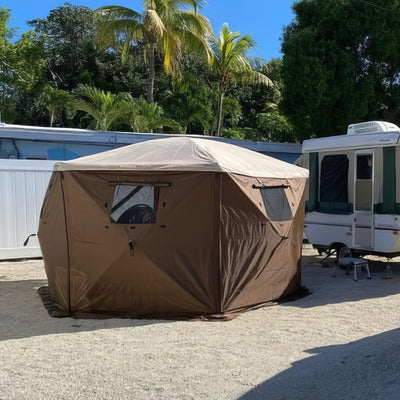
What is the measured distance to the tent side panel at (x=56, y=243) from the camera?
24.1 feet

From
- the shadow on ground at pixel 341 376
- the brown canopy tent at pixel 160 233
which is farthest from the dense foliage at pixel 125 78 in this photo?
the shadow on ground at pixel 341 376

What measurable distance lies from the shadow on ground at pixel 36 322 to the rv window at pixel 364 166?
538cm

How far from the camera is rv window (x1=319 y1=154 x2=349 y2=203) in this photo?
1045cm

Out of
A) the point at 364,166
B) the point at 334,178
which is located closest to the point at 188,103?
the point at 334,178

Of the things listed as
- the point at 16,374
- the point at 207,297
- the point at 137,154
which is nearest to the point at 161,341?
the point at 207,297

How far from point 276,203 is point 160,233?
2032mm

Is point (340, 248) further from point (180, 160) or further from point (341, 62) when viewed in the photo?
point (341, 62)

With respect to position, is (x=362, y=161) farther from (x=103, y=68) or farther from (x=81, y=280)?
(x=103, y=68)

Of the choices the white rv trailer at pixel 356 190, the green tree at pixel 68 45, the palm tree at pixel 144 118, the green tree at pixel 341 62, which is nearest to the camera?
the white rv trailer at pixel 356 190

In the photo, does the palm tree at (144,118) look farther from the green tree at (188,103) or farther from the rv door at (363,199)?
the rv door at (363,199)

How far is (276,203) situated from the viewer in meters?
7.95

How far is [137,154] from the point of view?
7.52 m

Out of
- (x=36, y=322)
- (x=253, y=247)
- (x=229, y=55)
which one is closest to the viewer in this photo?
(x=36, y=322)

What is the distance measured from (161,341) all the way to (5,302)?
330cm
